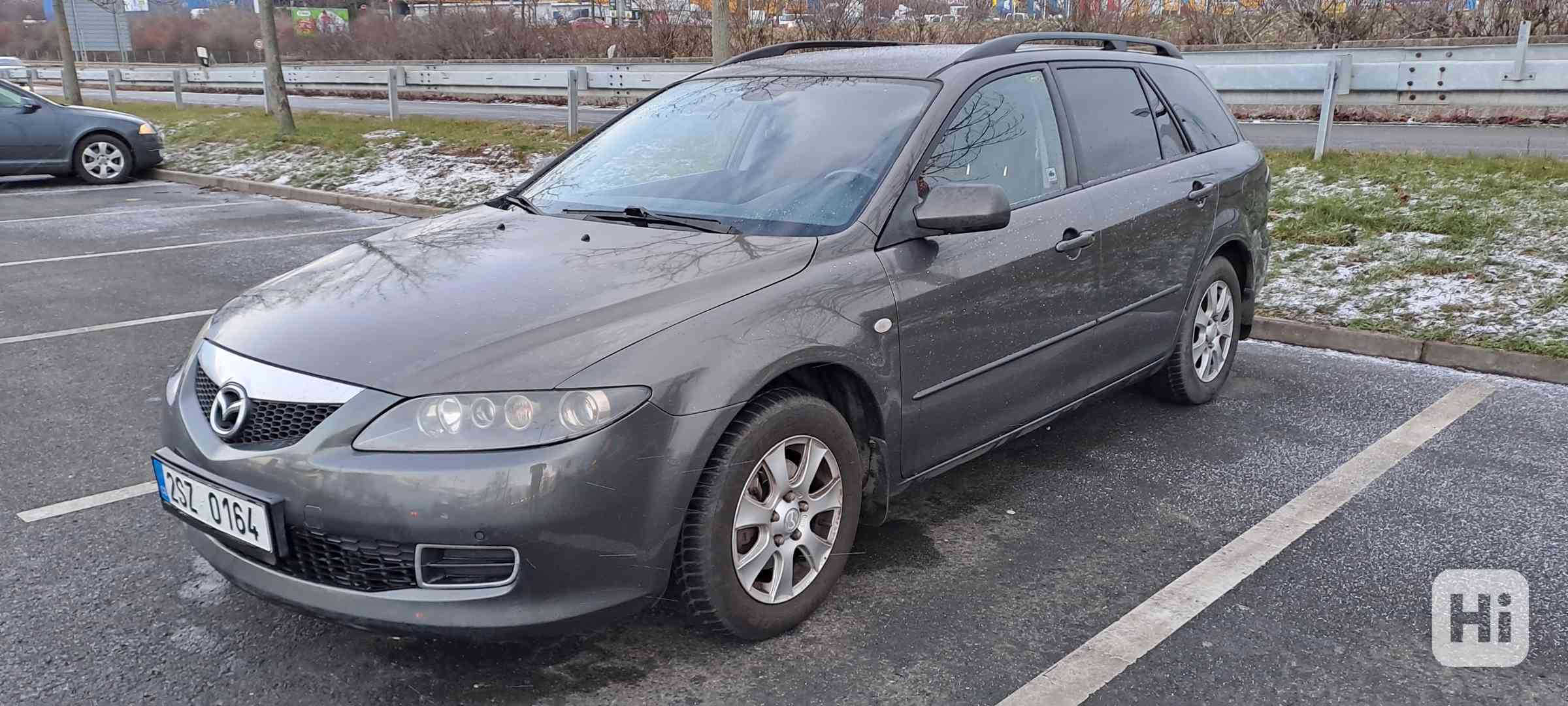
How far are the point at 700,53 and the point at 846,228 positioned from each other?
2322 centimetres

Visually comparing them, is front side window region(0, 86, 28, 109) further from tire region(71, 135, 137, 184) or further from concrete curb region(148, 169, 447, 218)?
concrete curb region(148, 169, 447, 218)

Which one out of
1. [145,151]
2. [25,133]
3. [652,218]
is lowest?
[145,151]

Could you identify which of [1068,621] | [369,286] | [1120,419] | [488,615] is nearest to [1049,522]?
[1068,621]

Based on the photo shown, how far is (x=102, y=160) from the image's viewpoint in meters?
14.0

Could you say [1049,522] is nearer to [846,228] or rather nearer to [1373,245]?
[846,228]

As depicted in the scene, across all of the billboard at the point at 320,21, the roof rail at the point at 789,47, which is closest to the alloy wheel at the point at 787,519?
the roof rail at the point at 789,47

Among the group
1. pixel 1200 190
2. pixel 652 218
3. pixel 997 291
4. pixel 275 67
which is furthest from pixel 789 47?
pixel 275 67

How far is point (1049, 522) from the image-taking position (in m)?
3.87

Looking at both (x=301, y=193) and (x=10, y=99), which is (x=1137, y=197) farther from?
(x=10, y=99)

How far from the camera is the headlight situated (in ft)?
8.35

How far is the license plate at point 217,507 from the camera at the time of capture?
266 cm

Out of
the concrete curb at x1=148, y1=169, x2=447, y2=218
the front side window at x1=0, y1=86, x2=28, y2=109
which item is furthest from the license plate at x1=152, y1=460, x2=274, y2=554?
the front side window at x1=0, y1=86, x2=28, y2=109

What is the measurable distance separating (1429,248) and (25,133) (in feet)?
47.4

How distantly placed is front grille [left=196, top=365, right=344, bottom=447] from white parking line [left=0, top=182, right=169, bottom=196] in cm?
1267
